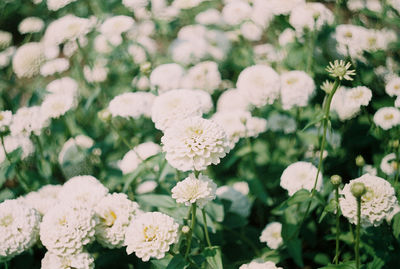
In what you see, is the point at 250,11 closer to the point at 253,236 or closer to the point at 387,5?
the point at 387,5

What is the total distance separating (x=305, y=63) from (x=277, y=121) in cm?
53

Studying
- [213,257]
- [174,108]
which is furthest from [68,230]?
[174,108]

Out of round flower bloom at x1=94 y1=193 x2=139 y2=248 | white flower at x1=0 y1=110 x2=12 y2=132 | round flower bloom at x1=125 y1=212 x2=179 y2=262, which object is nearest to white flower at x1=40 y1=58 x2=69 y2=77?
white flower at x1=0 y1=110 x2=12 y2=132

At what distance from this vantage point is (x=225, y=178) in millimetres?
2682

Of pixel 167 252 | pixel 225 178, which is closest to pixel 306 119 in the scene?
pixel 225 178

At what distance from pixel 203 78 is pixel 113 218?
55.9 inches

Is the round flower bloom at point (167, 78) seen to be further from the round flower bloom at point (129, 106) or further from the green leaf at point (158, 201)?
the green leaf at point (158, 201)

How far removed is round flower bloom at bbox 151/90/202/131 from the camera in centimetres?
173

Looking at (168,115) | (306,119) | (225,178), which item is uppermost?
(168,115)

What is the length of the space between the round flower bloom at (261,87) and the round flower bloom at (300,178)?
1.53 feet

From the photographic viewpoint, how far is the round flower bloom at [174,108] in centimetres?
173

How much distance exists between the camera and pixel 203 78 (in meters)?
2.75

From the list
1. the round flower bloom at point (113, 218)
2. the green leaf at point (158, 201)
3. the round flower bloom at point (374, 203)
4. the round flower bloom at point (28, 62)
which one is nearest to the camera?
the round flower bloom at point (374, 203)

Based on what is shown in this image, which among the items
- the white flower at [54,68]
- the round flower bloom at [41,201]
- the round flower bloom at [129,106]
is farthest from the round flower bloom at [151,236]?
the white flower at [54,68]
